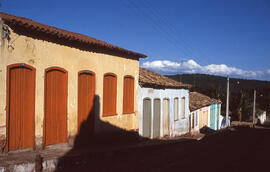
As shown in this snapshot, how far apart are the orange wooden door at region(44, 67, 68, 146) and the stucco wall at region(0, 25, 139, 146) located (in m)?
0.18

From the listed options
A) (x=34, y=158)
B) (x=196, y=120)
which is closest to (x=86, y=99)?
(x=34, y=158)

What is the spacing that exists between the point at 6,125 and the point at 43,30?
9.73 ft

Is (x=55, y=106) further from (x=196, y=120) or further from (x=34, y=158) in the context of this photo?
(x=196, y=120)

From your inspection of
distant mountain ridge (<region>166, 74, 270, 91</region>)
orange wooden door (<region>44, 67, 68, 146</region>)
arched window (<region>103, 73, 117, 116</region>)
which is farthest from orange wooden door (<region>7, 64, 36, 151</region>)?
distant mountain ridge (<region>166, 74, 270, 91</region>)

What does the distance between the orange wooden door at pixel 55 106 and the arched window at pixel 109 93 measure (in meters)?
2.10

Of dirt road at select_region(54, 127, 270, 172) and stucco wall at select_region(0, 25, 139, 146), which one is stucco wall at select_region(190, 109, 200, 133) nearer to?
stucco wall at select_region(0, 25, 139, 146)

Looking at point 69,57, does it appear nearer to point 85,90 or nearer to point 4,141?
point 85,90

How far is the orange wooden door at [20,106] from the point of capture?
263 inches

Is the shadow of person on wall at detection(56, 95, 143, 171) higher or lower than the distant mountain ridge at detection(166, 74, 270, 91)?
lower

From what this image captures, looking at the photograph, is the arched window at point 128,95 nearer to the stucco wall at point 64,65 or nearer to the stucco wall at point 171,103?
the stucco wall at point 64,65

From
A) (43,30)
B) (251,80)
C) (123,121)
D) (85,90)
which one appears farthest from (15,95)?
(251,80)

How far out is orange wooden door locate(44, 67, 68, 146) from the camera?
7680mm

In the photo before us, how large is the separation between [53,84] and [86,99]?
5.33ft

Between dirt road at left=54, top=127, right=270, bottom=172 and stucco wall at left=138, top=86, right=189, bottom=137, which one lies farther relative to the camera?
stucco wall at left=138, top=86, right=189, bottom=137
